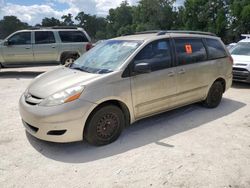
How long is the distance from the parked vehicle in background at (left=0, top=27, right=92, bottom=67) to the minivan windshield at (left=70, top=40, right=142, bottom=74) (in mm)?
5826

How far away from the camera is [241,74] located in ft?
25.1

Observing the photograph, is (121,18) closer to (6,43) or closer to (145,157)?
(6,43)

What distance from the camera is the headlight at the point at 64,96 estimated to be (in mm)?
3438

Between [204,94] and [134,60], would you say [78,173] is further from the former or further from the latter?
[204,94]

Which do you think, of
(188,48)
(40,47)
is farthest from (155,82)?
(40,47)

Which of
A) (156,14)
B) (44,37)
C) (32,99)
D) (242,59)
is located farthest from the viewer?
(156,14)

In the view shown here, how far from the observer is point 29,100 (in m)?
3.76

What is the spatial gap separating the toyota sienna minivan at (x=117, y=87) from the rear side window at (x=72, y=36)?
5.97 meters

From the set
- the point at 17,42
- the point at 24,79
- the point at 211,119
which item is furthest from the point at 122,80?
the point at 17,42

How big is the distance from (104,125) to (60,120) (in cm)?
68

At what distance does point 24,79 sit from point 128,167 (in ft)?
23.6

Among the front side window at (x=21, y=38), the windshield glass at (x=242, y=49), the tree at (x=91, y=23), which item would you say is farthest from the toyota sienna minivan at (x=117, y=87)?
the tree at (x=91, y=23)

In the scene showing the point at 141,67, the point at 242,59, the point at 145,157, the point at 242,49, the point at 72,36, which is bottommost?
the point at 145,157

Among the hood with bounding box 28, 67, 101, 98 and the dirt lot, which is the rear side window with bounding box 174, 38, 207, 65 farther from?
the hood with bounding box 28, 67, 101, 98
